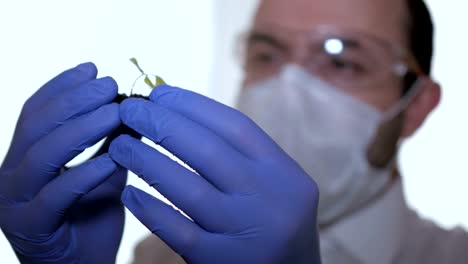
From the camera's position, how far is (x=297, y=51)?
1371 millimetres

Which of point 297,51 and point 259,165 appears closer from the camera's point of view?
point 259,165

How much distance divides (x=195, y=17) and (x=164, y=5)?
0.72 feet

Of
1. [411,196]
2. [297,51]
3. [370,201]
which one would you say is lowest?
[411,196]

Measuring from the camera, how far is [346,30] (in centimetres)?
137

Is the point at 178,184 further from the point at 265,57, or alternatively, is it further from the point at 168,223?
the point at 265,57

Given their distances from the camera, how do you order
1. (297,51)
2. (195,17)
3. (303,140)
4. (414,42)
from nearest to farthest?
(303,140) < (297,51) < (414,42) < (195,17)

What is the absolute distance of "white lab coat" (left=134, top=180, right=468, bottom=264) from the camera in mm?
1305

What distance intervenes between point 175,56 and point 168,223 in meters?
0.89

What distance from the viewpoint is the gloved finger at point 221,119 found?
0.75 metres

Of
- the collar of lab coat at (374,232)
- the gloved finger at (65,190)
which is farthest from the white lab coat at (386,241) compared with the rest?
the gloved finger at (65,190)

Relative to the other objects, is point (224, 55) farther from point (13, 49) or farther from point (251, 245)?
point (251, 245)

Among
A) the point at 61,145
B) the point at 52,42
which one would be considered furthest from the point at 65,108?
the point at 52,42

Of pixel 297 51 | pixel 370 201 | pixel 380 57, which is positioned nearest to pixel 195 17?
pixel 297 51

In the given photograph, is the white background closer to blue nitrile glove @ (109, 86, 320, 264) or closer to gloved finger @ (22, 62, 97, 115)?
gloved finger @ (22, 62, 97, 115)
